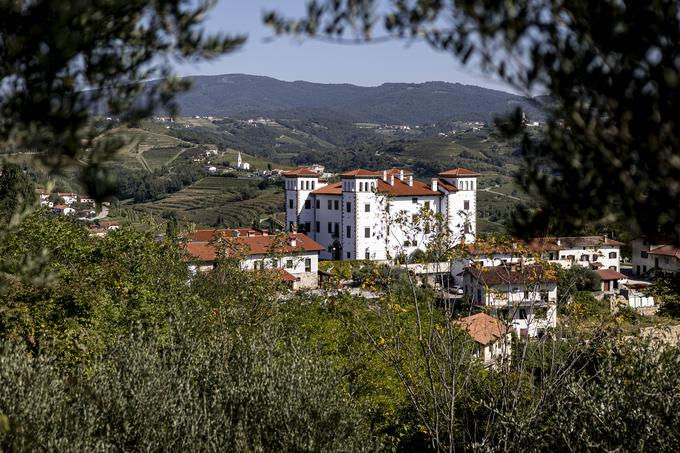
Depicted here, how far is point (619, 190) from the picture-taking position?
393cm

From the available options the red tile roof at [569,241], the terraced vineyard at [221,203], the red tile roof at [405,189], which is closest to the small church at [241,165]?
the terraced vineyard at [221,203]

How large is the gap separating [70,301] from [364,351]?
8.09m

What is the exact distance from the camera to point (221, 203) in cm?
11675

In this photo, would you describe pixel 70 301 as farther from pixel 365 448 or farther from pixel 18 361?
pixel 365 448

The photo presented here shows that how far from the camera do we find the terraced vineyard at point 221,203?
100562 millimetres

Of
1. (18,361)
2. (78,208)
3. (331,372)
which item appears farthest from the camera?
(78,208)

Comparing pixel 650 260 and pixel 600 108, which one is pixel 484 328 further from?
pixel 650 260

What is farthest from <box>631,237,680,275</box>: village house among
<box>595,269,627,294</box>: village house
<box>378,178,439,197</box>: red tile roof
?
<box>378,178,439,197</box>: red tile roof

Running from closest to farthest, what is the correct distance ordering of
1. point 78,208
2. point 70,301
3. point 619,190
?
point 619,190 → point 70,301 → point 78,208

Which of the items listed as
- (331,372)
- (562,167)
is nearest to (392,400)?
(331,372)

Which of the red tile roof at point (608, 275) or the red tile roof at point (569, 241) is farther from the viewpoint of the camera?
the red tile roof at point (608, 275)

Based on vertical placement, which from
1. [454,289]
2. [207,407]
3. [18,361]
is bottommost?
[454,289]

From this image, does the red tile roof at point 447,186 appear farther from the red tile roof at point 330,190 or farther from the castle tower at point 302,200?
the castle tower at point 302,200

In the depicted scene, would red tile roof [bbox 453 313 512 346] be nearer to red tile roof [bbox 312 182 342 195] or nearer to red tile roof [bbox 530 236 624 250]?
red tile roof [bbox 530 236 624 250]
